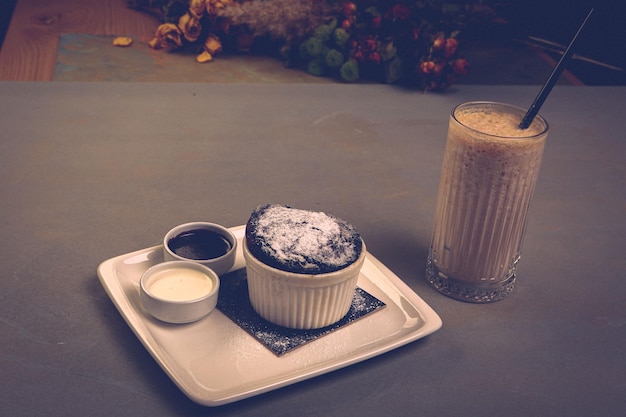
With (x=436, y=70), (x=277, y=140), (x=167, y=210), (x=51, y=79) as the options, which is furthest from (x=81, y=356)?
(x=436, y=70)

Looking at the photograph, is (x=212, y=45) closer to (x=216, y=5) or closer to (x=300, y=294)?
(x=216, y=5)

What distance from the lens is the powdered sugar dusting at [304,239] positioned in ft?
2.62

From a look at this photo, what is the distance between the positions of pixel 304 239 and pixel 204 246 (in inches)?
7.4

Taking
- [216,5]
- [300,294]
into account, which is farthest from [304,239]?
[216,5]

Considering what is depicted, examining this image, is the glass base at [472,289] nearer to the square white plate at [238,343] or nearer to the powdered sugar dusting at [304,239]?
the square white plate at [238,343]

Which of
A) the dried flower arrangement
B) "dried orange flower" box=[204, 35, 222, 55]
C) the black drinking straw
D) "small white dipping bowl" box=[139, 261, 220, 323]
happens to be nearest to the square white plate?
"small white dipping bowl" box=[139, 261, 220, 323]

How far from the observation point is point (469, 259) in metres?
0.93

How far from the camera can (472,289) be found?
0.94 m

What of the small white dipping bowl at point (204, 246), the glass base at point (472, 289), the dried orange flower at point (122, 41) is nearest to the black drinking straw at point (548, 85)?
the glass base at point (472, 289)

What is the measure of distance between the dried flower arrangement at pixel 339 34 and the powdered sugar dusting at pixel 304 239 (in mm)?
909

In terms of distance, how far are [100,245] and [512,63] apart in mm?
1396

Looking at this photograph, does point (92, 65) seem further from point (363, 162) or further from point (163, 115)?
point (363, 162)

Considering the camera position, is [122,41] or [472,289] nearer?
[472,289]

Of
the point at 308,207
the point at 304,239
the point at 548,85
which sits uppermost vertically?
Result: the point at 548,85
